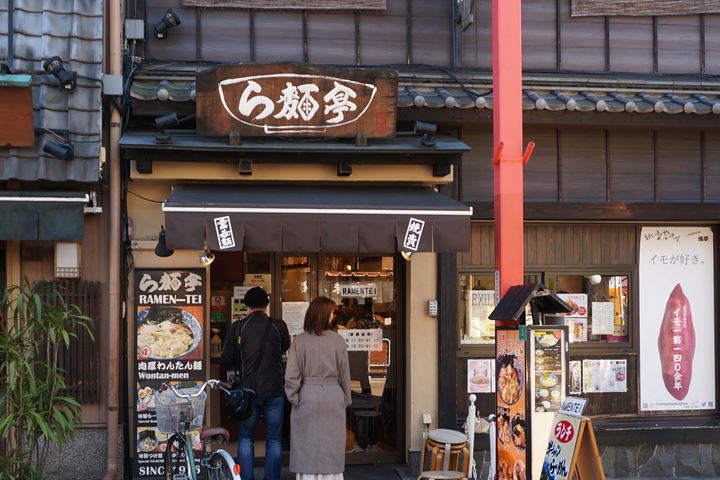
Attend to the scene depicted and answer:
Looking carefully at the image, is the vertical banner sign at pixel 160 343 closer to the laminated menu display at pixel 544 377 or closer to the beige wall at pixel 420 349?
the beige wall at pixel 420 349

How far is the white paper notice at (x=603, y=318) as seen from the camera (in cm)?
1029

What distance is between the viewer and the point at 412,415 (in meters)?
9.72

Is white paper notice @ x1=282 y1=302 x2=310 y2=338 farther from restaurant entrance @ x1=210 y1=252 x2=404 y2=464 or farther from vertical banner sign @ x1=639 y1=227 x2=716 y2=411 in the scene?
vertical banner sign @ x1=639 y1=227 x2=716 y2=411

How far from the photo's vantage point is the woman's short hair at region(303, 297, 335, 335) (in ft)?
26.9

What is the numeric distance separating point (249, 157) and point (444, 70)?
2.57 m

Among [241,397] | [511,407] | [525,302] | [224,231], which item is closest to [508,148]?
[525,302]

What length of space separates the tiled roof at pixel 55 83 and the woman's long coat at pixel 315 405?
273 cm

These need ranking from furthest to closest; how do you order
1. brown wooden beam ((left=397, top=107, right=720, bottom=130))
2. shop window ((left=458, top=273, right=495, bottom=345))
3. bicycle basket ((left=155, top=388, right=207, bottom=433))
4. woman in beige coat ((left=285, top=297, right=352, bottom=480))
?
shop window ((left=458, top=273, right=495, bottom=345)), brown wooden beam ((left=397, top=107, right=720, bottom=130)), woman in beige coat ((left=285, top=297, right=352, bottom=480)), bicycle basket ((left=155, top=388, right=207, bottom=433))

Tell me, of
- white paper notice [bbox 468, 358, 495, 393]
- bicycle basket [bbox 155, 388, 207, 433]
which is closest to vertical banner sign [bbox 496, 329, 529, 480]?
white paper notice [bbox 468, 358, 495, 393]

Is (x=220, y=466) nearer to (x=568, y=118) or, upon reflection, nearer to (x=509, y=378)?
(x=509, y=378)

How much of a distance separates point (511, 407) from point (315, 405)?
1.93 meters

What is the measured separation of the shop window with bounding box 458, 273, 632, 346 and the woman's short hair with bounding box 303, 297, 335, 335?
230 cm

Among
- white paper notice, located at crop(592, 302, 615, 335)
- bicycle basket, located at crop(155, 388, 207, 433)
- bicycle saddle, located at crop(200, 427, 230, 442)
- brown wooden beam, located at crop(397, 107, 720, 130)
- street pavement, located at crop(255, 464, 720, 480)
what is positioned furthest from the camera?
white paper notice, located at crop(592, 302, 615, 335)

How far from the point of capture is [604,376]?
10.2m
